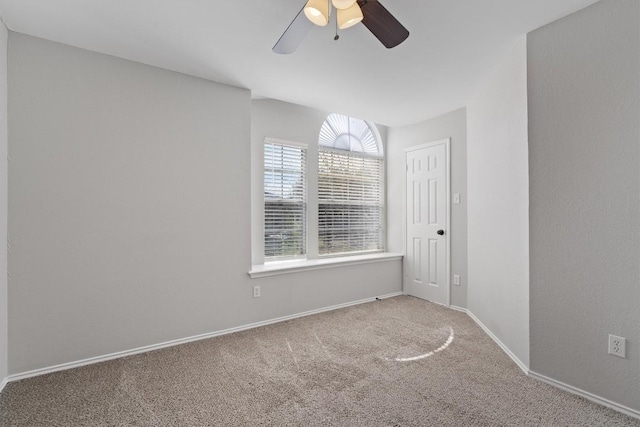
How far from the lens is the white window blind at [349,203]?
13.5ft

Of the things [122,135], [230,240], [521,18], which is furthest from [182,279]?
[521,18]

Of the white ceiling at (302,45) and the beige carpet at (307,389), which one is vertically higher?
the white ceiling at (302,45)

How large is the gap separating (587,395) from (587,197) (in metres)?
1.22

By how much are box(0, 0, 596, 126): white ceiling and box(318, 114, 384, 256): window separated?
1069 mm

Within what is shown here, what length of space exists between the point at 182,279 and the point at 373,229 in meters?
2.77

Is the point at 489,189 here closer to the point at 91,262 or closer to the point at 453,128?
the point at 453,128

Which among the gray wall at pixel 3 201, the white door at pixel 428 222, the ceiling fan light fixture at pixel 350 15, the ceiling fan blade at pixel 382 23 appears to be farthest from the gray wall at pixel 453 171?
the gray wall at pixel 3 201

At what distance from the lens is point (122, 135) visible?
8.14 ft

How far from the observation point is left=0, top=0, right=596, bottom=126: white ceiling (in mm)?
1889

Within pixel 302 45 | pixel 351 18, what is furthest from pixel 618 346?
pixel 302 45

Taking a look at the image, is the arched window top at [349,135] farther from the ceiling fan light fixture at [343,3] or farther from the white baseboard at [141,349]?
the ceiling fan light fixture at [343,3]

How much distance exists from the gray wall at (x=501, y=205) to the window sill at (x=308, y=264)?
1.16 m

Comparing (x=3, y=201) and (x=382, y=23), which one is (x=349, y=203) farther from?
(x=3, y=201)

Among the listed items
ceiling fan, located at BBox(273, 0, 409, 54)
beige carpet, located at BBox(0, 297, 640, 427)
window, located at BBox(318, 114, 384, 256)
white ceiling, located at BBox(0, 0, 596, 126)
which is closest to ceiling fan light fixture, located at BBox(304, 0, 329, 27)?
ceiling fan, located at BBox(273, 0, 409, 54)
